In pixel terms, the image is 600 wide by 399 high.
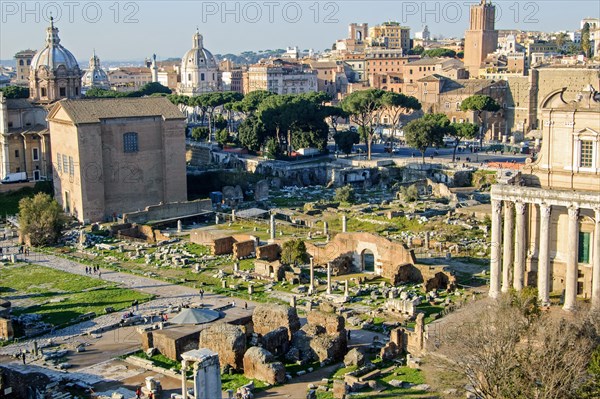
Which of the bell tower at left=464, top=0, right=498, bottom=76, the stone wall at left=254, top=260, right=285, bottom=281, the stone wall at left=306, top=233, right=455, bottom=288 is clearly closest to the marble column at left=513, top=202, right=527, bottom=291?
the stone wall at left=306, top=233, right=455, bottom=288

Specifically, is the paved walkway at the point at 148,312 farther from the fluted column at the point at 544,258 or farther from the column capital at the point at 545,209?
the column capital at the point at 545,209

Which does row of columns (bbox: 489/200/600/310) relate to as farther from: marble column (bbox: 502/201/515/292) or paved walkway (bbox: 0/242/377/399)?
paved walkway (bbox: 0/242/377/399)

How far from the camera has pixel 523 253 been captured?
30828mm

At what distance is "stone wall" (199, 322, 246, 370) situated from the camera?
87.5ft

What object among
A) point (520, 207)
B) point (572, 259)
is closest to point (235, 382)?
point (520, 207)

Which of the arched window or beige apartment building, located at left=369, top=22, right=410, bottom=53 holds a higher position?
beige apartment building, located at left=369, top=22, right=410, bottom=53

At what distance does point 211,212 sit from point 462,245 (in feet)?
63.1

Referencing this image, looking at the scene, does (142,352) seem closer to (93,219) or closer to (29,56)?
(93,219)

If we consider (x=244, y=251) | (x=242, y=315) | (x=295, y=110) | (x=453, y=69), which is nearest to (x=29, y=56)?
(x=453, y=69)

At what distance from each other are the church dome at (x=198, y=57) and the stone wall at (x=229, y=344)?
108 metres

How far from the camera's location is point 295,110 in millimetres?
71938

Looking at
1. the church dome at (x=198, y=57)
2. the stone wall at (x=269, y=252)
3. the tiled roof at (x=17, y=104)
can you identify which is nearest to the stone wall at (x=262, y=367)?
the stone wall at (x=269, y=252)

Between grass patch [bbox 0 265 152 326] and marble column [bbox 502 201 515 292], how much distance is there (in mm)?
15743

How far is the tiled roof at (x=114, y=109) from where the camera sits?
53688 mm
